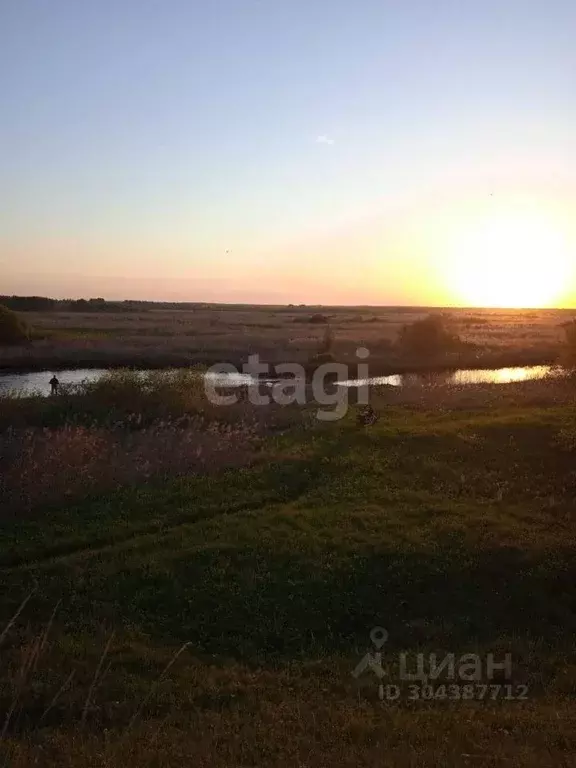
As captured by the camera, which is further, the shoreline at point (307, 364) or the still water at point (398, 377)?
the shoreline at point (307, 364)

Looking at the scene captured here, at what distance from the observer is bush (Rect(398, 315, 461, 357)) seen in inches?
2319

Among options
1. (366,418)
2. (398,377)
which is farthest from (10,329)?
(366,418)

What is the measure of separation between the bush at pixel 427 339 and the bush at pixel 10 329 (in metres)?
34.8

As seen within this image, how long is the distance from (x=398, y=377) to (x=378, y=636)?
3819 centimetres

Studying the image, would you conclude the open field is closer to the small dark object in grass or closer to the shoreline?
the shoreline

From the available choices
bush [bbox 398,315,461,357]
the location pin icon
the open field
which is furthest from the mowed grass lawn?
bush [bbox 398,315,461,357]

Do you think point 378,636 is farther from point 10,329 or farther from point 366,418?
point 10,329

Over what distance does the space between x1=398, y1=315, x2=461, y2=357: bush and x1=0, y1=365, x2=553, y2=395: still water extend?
6.55m

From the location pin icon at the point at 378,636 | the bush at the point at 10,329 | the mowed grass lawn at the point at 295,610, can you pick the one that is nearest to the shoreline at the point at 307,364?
the bush at the point at 10,329

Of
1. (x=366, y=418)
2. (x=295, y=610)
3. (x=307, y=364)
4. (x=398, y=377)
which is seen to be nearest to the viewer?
(x=295, y=610)

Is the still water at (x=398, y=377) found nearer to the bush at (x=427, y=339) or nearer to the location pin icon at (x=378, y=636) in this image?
the bush at (x=427, y=339)

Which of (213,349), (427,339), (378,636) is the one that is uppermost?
(427,339)

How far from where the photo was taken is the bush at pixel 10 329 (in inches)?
2264

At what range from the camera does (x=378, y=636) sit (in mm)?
11352
